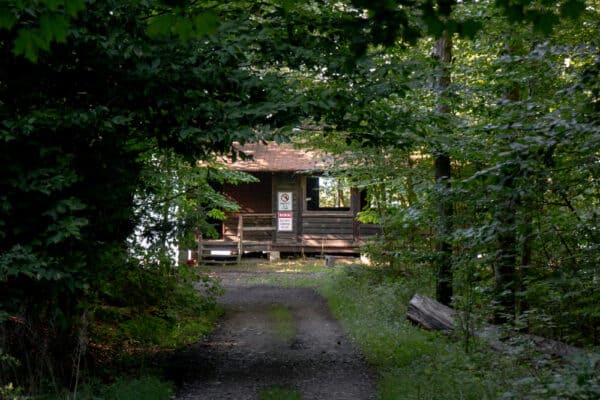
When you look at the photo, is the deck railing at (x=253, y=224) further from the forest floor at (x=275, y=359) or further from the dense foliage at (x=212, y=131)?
the dense foliage at (x=212, y=131)

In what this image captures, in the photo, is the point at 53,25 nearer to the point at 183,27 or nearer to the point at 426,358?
the point at 183,27

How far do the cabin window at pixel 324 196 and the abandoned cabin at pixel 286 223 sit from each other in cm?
34

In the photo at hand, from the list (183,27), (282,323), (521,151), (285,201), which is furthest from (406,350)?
(285,201)

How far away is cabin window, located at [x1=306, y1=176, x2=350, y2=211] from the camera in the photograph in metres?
26.3

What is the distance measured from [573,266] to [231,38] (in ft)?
16.0

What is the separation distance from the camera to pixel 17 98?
257 inches

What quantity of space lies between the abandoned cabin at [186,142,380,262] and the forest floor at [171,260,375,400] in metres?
10.5

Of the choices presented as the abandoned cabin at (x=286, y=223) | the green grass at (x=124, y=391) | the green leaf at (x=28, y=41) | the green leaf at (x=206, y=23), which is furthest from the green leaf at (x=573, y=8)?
the abandoned cabin at (x=286, y=223)

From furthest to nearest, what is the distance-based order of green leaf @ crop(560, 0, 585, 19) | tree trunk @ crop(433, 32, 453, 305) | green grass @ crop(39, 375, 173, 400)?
1. tree trunk @ crop(433, 32, 453, 305)
2. green grass @ crop(39, 375, 173, 400)
3. green leaf @ crop(560, 0, 585, 19)

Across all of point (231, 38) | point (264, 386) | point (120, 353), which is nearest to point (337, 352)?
point (264, 386)

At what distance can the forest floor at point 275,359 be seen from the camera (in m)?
7.48

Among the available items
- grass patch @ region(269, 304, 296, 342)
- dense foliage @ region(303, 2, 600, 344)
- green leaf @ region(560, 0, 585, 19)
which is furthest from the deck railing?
green leaf @ region(560, 0, 585, 19)

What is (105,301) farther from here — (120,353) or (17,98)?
(17,98)

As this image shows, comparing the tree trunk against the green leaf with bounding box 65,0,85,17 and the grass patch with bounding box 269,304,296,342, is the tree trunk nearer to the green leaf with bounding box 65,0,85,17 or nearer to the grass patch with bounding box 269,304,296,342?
the grass patch with bounding box 269,304,296,342
